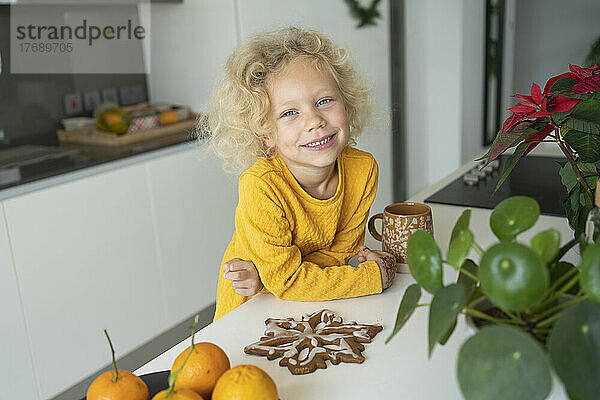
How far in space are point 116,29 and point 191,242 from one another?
3.27 ft

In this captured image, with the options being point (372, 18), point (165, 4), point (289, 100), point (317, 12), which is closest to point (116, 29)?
point (165, 4)

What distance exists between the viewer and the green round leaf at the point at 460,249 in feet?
1.88

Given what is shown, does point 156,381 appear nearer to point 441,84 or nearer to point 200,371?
point 200,371

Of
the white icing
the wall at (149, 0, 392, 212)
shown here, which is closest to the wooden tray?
the wall at (149, 0, 392, 212)

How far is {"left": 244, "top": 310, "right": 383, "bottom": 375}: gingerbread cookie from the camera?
0.81 meters

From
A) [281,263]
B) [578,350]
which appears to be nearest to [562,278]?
[578,350]

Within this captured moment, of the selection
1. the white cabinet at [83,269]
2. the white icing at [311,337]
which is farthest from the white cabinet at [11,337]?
the white icing at [311,337]

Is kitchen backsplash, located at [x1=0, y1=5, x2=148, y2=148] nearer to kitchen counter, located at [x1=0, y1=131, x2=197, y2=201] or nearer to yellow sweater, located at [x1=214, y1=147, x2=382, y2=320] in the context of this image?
kitchen counter, located at [x1=0, y1=131, x2=197, y2=201]

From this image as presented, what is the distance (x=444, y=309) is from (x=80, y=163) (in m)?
1.76

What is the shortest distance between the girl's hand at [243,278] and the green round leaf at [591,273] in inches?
26.7

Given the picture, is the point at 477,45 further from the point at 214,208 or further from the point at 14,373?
the point at 14,373

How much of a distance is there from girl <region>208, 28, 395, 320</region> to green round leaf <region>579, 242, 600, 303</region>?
0.54 meters

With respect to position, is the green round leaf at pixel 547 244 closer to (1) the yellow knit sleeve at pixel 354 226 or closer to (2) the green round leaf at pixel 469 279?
(2) the green round leaf at pixel 469 279

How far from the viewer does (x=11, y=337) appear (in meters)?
1.85
